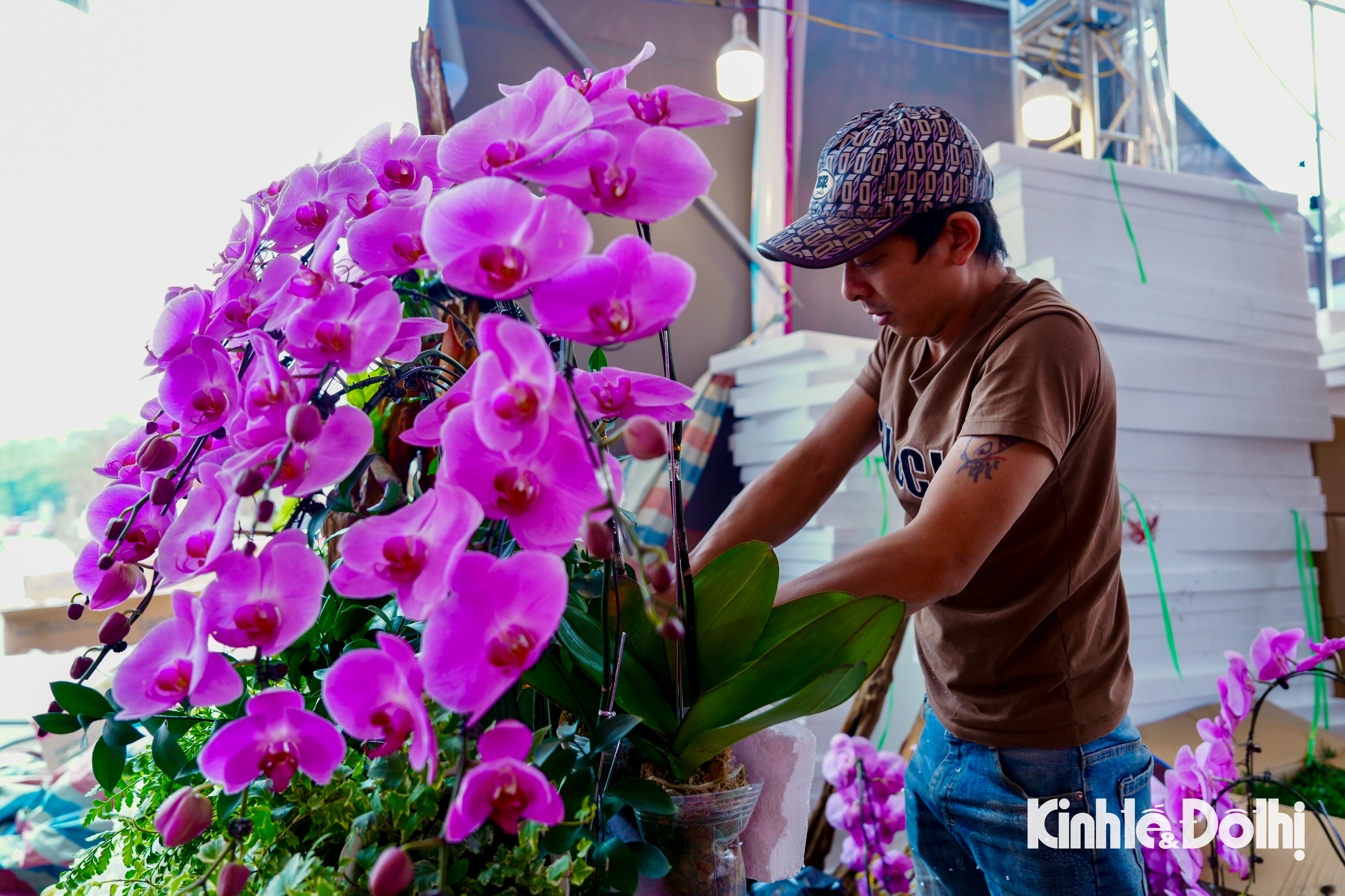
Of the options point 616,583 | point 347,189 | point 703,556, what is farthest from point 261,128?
point 616,583

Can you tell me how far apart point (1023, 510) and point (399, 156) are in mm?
730

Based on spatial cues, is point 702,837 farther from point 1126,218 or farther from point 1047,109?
point 1047,109

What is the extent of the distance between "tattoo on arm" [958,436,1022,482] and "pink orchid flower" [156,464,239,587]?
715 mm

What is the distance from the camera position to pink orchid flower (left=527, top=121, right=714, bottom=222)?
0.29 metres

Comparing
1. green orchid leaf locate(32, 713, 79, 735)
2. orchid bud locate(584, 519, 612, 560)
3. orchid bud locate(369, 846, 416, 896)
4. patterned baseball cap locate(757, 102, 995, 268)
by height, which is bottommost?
orchid bud locate(369, 846, 416, 896)

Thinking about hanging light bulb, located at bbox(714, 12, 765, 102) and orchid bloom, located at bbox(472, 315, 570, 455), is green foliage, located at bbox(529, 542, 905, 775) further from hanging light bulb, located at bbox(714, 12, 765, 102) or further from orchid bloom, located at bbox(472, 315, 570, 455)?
hanging light bulb, located at bbox(714, 12, 765, 102)

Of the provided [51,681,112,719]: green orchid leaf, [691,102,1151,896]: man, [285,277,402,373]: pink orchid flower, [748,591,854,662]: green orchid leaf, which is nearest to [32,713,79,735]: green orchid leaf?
[51,681,112,719]: green orchid leaf

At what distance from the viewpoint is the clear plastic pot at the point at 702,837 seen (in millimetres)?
404

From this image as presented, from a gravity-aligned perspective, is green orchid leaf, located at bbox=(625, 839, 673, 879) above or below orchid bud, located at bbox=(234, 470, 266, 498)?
below

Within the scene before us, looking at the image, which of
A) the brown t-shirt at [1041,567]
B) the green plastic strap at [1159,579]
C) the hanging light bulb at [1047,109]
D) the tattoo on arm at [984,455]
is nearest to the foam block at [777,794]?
the tattoo on arm at [984,455]

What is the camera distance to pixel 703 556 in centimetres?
89

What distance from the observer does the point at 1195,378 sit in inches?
79.3

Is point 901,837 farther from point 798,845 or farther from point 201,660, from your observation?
point 201,660

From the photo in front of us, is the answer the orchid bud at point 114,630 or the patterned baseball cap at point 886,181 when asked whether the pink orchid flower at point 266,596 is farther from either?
the patterned baseball cap at point 886,181
